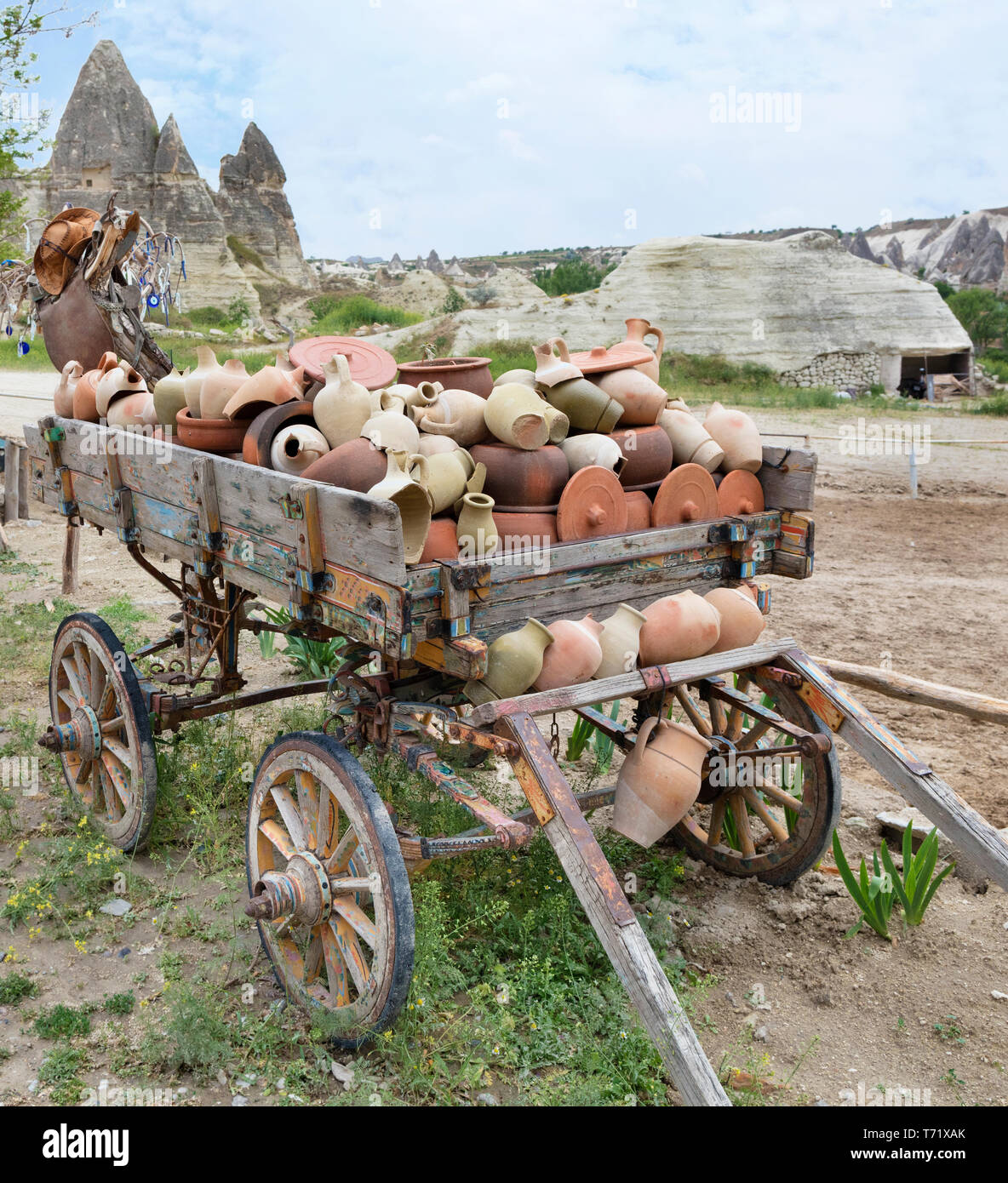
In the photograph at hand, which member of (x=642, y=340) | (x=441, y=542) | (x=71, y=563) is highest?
(x=642, y=340)

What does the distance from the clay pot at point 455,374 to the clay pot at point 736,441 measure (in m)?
0.79

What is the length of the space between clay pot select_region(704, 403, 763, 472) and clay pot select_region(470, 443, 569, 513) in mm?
688

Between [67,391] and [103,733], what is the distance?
1.43 meters

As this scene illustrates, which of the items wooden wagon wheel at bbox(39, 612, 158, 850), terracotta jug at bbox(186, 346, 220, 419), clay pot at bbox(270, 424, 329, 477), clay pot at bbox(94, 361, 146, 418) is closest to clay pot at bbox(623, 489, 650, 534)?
clay pot at bbox(270, 424, 329, 477)

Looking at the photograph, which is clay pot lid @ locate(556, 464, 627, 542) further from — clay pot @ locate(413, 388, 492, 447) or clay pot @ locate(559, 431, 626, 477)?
clay pot @ locate(413, 388, 492, 447)

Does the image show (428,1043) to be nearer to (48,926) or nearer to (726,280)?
(48,926)

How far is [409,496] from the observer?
240cm

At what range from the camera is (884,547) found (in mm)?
8297

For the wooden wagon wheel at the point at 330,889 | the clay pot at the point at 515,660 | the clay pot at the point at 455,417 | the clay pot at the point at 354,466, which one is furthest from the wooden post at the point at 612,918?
the clay pot at the point at 455,417

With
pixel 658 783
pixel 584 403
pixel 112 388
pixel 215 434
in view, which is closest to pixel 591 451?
pixel 584 403

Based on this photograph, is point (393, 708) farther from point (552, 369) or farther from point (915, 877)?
point (915, 877)

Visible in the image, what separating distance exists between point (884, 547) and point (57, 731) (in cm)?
700

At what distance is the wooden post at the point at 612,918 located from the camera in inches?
75.7

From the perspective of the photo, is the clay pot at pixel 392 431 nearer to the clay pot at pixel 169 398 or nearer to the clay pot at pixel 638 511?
the clay pot at pixel 638 511
